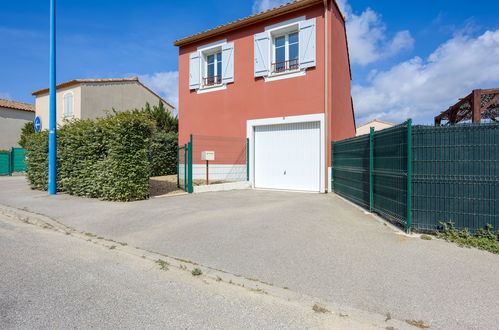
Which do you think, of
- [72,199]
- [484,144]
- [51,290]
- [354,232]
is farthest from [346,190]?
[72,199]

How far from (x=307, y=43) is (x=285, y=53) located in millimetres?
1101

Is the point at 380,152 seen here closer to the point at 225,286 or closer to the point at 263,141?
the point at 225,286

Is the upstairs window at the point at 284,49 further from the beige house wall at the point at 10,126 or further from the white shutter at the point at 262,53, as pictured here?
the beige house wall at the point at 10,126

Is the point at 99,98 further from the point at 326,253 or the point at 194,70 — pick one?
the point at 326,253

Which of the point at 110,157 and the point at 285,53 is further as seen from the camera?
the point at 285,53

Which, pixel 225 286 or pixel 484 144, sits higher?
pixel 484 144

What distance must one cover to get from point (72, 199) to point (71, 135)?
210 centimetres

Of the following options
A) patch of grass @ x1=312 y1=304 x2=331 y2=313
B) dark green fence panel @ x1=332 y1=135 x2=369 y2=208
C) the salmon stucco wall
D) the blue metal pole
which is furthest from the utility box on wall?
patch of grass @ x1=312 y1=304 x2=331 y2=313

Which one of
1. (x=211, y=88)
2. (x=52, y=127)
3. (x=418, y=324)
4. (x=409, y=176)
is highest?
(x=211, y=88)

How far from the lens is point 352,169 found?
8.21 m

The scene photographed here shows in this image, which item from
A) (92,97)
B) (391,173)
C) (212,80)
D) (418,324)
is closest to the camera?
(418,324)

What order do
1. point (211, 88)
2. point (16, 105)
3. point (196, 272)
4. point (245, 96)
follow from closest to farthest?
point (196, 272)
point (245, 96)
point (211, 88)
point (16, 105)

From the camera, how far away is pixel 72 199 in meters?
8.86

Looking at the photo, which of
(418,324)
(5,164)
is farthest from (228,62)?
(5,164)
